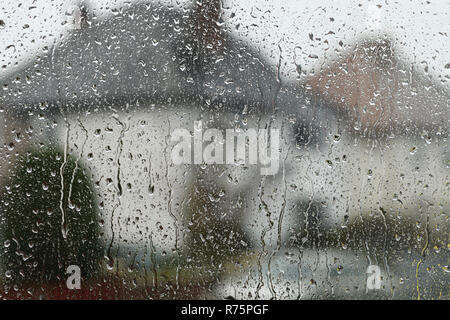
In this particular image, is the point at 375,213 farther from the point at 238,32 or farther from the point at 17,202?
the point at 17,202

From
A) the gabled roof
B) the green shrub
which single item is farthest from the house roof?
the green shrub

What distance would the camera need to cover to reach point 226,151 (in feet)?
3.67

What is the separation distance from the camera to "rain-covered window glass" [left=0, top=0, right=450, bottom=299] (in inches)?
43.6

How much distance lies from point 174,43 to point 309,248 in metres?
0.75

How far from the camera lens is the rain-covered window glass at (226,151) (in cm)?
111

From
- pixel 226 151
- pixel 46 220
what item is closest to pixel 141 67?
pixel 226 151

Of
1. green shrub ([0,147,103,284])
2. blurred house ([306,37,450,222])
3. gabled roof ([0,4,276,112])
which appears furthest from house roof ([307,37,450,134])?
green shrub ([0,147,103,284])

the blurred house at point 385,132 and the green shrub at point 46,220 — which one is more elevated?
the blurred house at point 385,132

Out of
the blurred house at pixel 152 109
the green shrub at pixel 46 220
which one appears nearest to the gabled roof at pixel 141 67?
the blurred house at pixel 152 109

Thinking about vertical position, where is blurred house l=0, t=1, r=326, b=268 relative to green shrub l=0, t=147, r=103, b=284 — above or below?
above

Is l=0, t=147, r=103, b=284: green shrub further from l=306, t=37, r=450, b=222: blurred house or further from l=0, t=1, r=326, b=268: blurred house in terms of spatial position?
l=306, t=37, r=450, b=222: blurred house

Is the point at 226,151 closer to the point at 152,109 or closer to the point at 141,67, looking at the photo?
the point at 152,109

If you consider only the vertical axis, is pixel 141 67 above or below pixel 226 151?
above

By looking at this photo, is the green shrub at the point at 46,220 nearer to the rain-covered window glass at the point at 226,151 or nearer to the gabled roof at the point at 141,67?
the rain-covered window glass at the point at 226,151
